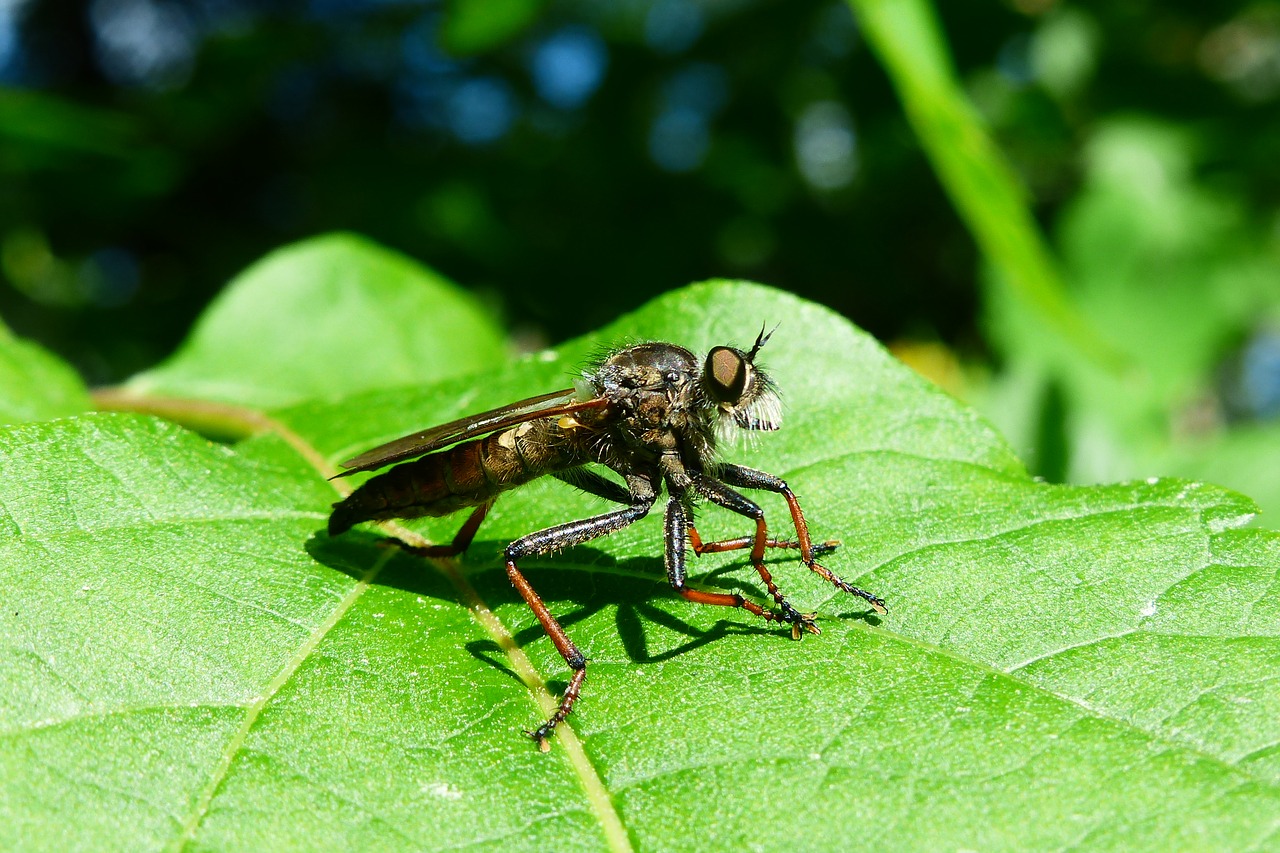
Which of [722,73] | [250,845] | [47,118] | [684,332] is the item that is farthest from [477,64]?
[250,845]

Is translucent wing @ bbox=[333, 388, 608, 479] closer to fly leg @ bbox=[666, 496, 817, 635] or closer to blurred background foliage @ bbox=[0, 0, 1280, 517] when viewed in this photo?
fly leg @ bbox=[666, 496, 817, 635]

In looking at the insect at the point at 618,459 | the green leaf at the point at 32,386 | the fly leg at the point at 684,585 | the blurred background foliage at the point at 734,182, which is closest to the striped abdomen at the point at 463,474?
the insect at the point at 618,459

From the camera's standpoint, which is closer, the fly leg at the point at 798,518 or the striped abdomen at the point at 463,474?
the fly leg at the point at 798,518

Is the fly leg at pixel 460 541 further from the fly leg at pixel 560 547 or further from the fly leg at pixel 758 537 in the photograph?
the fly leg at pixel 758 537

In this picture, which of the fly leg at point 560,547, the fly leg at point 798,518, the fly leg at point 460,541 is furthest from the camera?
the fly leg at point 460,541

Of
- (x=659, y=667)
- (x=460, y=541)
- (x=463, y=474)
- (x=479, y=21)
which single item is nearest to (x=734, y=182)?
(x=479, y=21)

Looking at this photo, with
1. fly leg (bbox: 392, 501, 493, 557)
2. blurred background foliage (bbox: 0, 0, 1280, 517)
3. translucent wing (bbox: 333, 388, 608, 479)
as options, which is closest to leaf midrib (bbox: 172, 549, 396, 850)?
fly leg (bbox: 392, 501, 493, 557)

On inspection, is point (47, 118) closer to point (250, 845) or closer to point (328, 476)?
point (328, 476)
